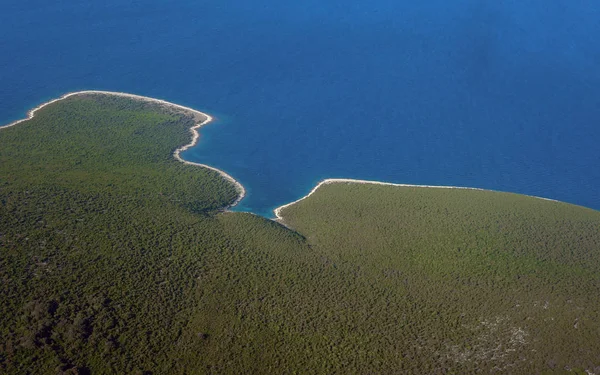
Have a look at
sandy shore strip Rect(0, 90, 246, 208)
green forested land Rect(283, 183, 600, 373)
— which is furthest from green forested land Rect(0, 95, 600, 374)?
sandy shore strip Rect(0, 90, 246, 208)

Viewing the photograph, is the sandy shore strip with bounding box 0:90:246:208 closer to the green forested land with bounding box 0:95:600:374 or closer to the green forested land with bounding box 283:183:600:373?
the green forested land with bounding box 0:95:600:374

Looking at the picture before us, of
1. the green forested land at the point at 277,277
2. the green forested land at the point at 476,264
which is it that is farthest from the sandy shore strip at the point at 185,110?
the green forested land at the point at 476,264

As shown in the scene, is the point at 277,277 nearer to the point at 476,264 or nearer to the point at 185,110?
the point at 476,264

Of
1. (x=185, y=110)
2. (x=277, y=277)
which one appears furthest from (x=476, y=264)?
(x=185, y=110)

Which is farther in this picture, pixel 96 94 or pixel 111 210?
pixel 96 94

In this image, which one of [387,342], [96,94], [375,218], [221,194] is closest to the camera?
[387,342]

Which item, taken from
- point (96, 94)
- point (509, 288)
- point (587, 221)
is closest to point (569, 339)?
point (509, 288)

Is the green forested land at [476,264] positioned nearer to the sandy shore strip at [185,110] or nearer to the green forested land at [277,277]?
the green forested land at [277,277]

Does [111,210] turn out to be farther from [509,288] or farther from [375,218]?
[509,288]
